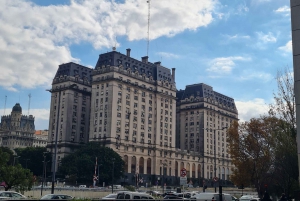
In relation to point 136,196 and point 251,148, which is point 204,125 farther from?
point 136,196

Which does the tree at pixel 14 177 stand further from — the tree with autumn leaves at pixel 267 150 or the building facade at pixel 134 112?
the building facade at pixel 134 112

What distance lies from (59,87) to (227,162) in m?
82.6

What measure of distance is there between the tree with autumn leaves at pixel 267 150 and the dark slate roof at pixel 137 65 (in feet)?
243

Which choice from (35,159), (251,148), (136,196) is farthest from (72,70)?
(136,196)

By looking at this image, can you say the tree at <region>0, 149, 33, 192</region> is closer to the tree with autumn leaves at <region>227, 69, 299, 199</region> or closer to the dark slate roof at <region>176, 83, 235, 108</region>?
the tree with autumn leaves at <region>227, 69, 299, 199</region>

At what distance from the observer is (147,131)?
13625 centimetres

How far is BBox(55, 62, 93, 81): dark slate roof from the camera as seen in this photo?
144 metres

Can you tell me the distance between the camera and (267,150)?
5641 centimetres

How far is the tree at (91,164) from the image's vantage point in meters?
107

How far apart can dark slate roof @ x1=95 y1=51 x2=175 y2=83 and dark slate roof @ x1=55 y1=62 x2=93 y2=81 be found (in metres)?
11.7

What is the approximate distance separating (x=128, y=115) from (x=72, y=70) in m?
31.1

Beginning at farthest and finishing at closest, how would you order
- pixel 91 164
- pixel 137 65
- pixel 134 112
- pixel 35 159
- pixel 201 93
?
1. pixel 201 93
2. pixel 137 65
3. pixel 35 159
4. pixel 134 112
5. pixel 91 164

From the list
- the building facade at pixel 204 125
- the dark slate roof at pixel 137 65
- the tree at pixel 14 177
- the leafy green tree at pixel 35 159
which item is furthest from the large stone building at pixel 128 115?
the tree at pixel 14 177

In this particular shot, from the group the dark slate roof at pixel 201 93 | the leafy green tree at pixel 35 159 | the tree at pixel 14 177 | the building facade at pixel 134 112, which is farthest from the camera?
the dark slate roof at pixel 201 93
